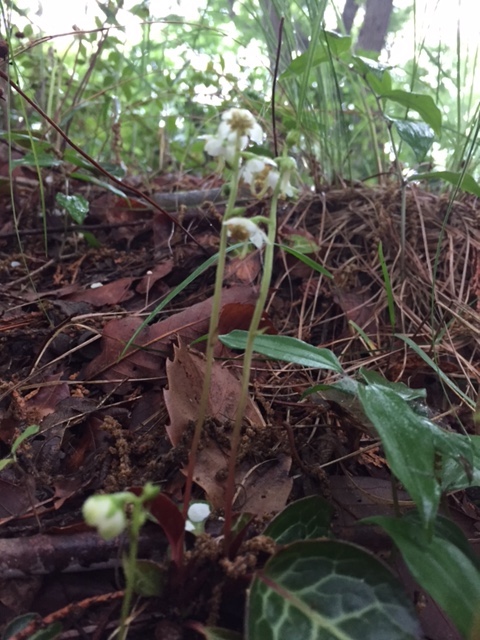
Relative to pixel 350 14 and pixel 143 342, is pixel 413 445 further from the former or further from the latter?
pixel 350 14

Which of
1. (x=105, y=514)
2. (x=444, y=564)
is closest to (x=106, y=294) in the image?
(x=105, y=514)

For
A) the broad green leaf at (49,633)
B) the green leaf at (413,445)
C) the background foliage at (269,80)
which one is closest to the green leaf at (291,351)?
the green leaf at (413,445)

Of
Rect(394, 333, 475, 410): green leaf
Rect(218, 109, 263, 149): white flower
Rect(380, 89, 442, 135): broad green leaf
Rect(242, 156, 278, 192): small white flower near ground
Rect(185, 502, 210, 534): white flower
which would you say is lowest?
Rect(185, 502, 210, 534): white flower

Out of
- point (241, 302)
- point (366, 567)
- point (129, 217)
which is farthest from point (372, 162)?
point (366, 567)

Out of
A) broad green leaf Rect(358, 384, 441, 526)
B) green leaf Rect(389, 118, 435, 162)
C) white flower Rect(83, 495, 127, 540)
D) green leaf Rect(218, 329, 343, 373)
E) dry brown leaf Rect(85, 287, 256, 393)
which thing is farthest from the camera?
green leaf Rect(389, 118, 435, 162)

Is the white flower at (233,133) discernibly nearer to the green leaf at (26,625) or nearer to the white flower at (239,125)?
the white flower at (239,125)

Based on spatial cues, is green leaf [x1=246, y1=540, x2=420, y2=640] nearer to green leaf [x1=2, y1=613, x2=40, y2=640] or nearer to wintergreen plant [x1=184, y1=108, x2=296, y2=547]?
wintergreen plant [x1=184, y1=108, x2=296, y2=547]

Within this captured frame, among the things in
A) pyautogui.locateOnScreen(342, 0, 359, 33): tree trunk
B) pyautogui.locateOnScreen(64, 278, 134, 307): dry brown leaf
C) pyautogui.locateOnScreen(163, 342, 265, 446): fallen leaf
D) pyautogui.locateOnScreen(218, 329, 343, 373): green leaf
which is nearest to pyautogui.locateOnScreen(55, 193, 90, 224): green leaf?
pyautogui.locateOnScreen(64, 278, 134, 307): dry brown leaf
